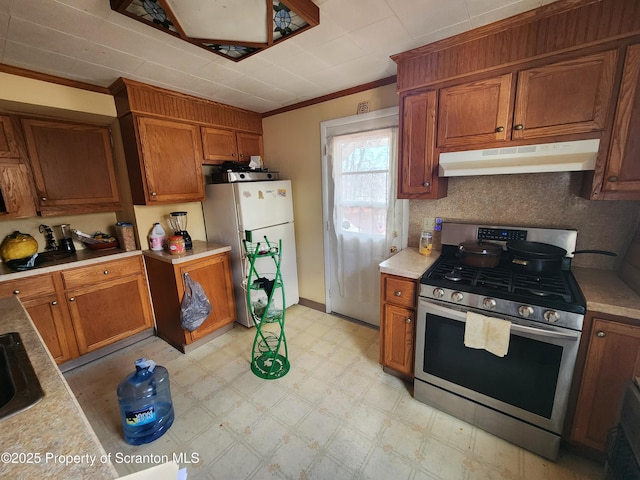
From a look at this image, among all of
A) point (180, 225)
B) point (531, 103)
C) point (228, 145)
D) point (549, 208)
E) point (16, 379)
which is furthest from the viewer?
point (228, 145)

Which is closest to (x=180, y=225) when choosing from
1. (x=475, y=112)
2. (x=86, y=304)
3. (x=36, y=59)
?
(x=86, y=304)

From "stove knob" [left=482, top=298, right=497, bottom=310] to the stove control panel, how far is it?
2.07 ft

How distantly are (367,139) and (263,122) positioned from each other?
1.42 meters

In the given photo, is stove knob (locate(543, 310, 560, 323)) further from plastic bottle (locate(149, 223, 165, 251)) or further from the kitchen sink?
plastic bottle (locate(149, 223, 165, 251))

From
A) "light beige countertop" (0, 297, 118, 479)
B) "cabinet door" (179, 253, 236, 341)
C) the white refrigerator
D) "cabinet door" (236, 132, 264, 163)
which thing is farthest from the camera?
"cabinet door" (236, 132, 264, 163)

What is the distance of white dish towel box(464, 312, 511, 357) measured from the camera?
1.41 metres

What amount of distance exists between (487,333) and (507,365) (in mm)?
205

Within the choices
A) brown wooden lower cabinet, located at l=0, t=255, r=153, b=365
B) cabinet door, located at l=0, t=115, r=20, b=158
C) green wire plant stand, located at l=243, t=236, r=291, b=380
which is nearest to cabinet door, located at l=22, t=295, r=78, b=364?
brown wooden lower cabinet, located at l=0, t=255, r=153, b=365

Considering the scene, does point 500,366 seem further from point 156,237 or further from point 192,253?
point 156,237

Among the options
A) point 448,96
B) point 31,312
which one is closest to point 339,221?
point 448,96

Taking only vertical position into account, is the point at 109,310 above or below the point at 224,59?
below

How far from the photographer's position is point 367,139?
2420 mm

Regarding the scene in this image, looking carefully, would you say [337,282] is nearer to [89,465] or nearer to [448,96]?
[448,96]

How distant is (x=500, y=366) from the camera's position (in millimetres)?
1473
